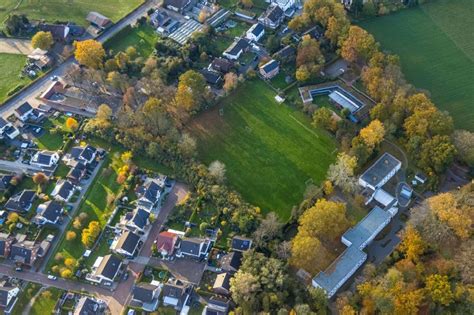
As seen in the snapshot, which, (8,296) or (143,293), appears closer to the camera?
(143,293)

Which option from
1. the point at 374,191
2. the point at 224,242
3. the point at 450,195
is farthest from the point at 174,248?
the point at 450,195

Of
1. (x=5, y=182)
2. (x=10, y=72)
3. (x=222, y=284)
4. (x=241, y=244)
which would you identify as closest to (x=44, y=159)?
(x=5, y=182)

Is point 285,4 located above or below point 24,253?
above

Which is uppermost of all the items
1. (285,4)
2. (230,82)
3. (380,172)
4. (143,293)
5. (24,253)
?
(285,4)

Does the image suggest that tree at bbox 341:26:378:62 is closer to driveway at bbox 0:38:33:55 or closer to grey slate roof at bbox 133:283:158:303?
grey slate roof at bbox 133:283:158:303

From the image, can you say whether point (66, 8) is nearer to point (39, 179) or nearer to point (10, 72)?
point (10, 72)

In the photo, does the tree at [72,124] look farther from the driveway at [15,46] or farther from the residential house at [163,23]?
the residential house at [163,23]
